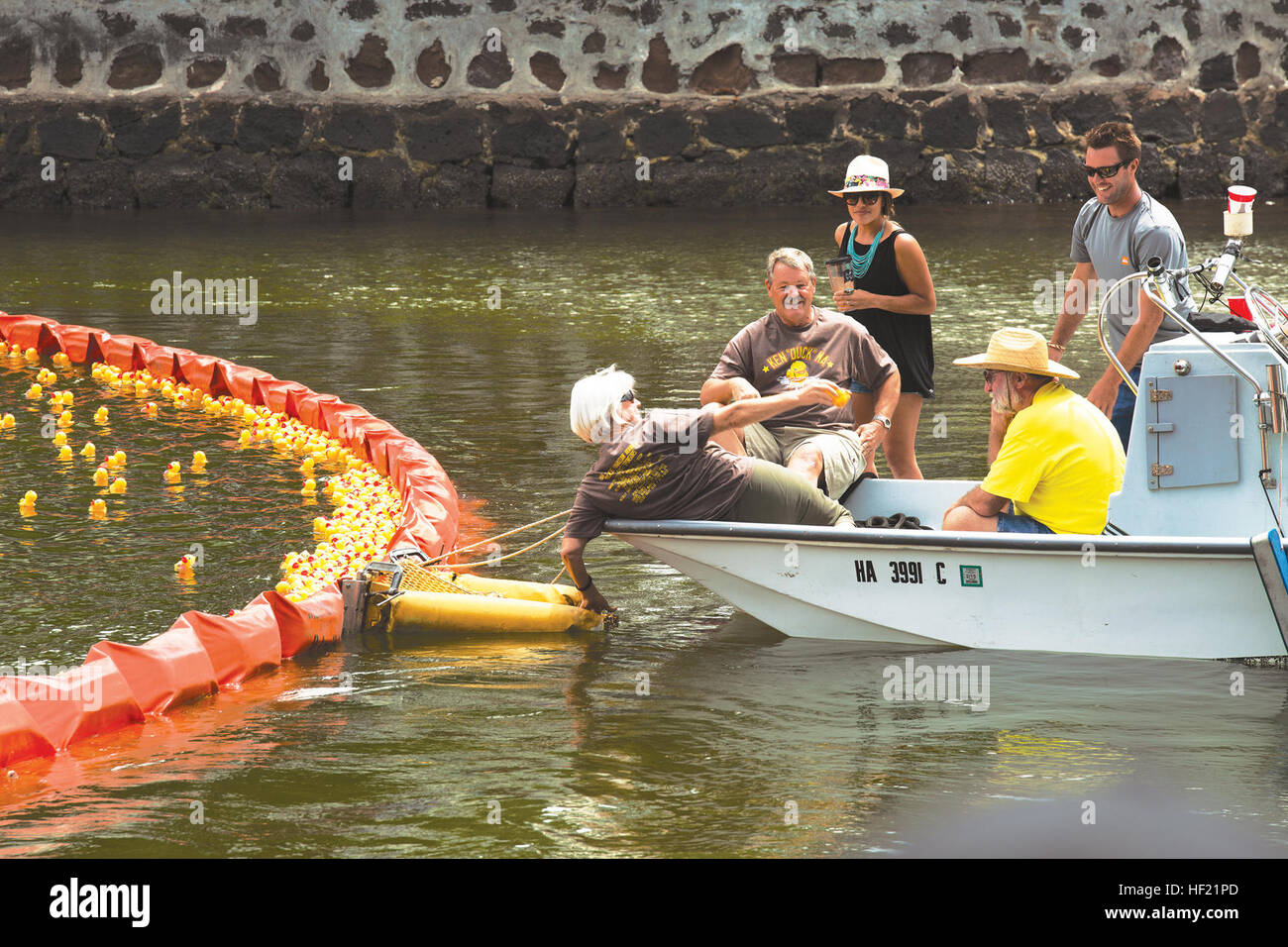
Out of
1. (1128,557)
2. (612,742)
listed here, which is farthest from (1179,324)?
(612,742)

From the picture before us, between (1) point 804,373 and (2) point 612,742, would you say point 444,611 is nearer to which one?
(2) point 612,742

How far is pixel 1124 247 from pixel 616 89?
1229 cm

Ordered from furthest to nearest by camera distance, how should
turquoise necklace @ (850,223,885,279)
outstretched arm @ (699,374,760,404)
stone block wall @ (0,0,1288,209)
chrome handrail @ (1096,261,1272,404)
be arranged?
1. stone block wall @ (0,0,1288,209)
2. turquoise necklace @ (850,223,885,279)
3. outstretched arm @ (699,374,760,404)
4. chrome handrail @ (1096,261,1272,404)

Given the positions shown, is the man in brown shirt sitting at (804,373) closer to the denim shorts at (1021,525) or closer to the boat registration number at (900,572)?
the boat registration number at (900,572)

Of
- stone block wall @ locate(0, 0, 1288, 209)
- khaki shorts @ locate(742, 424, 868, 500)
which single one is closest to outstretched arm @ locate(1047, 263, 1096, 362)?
khaki shorts @ locate(742, 424, 868, 500)

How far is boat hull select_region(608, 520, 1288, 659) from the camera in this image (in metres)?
5.75

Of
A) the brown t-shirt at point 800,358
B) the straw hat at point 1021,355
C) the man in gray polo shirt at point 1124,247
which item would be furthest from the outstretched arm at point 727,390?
the man in gray polo shirt at point 1124,247

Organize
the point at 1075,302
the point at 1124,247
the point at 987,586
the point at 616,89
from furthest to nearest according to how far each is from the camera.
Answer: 1. the point at 616,89
2. the point at 1075,302
3. the point at 1124,247
4. the point at 987,586

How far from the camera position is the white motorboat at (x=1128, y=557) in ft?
19.0

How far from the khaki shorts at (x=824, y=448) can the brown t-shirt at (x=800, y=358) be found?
0.04 meters

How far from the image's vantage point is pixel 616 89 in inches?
735

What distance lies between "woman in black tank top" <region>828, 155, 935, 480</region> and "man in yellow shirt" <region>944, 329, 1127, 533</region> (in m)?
1.42

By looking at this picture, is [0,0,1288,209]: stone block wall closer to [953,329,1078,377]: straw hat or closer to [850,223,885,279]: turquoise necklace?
[850,223,885,279]: turquoise necklace
